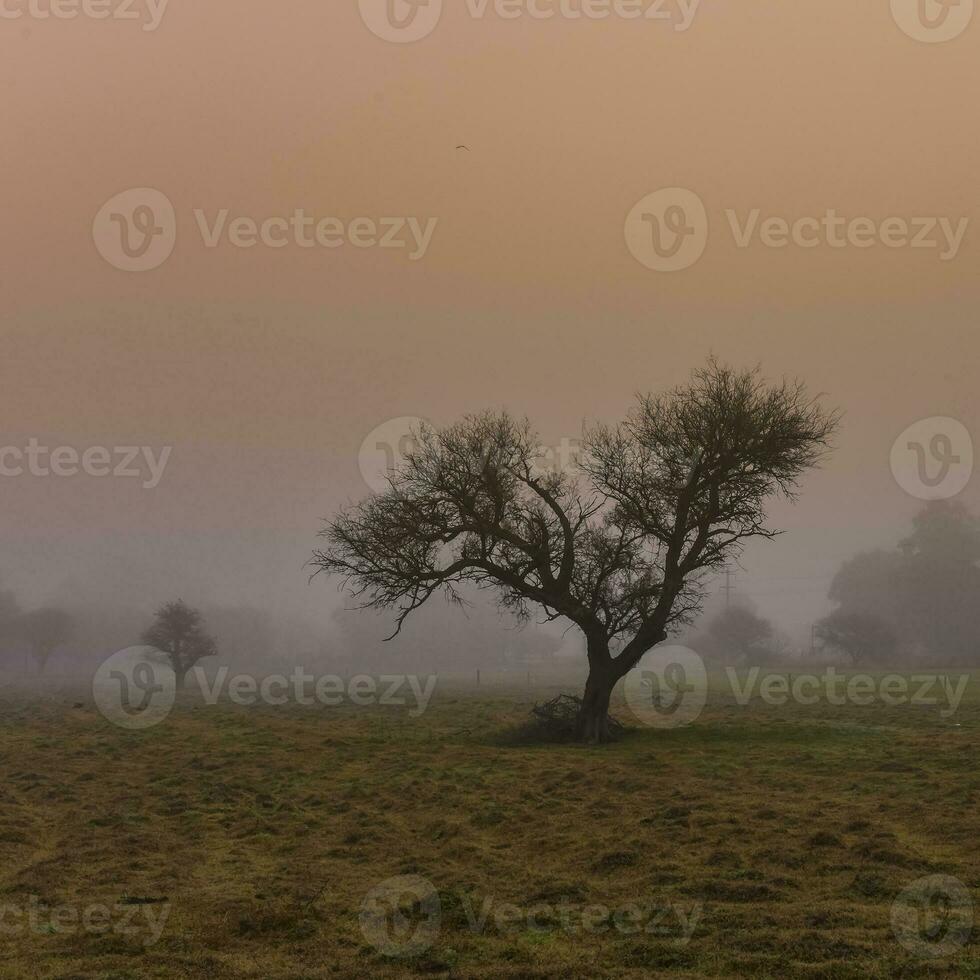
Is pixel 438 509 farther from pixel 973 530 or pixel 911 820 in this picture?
pixel 973 530

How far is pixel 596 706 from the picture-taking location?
32781 mm

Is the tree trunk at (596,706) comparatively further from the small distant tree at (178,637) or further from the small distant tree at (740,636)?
the small distant tree at (740,636)

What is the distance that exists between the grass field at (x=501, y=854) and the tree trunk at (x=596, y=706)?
61.0 inches

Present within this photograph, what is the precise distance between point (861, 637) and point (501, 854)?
10133 centimetres

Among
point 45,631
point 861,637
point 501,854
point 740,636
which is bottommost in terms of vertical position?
point 501,854

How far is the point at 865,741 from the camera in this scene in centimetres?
2897

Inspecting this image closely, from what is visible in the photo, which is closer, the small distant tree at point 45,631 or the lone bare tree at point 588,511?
the lone bare tree at point 588,511

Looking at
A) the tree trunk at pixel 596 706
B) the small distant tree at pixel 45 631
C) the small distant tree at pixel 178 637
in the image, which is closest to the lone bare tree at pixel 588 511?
the tree trunk at pixel 596 706

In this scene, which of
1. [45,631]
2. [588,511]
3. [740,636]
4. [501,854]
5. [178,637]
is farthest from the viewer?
[45,631]

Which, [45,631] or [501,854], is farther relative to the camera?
[45,631]

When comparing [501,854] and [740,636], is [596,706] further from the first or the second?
[740,636]

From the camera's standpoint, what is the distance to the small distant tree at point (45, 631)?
5979 inches

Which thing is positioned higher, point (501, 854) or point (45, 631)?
point (45, 631)

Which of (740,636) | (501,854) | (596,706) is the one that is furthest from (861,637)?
(501,854)
